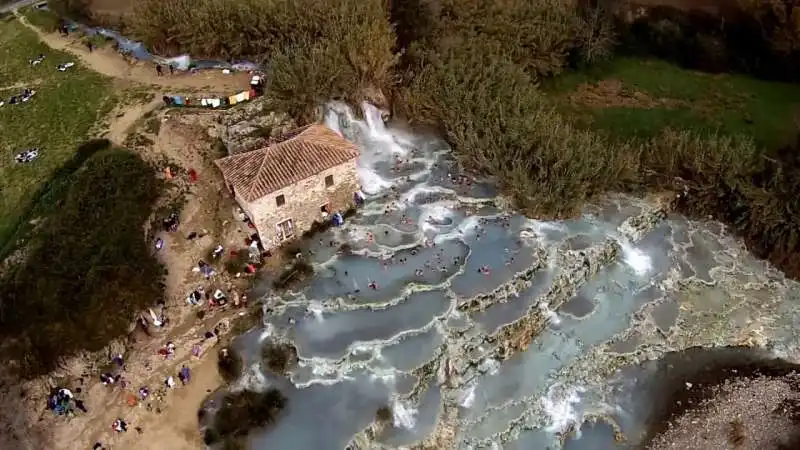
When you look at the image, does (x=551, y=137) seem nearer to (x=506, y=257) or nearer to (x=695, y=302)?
(x=506, y=257)

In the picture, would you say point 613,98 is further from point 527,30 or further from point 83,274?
point 83,274

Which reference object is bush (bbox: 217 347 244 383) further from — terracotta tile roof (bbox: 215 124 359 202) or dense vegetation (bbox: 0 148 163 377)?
terracotta tile roof (bbox: 215 124 359 202)

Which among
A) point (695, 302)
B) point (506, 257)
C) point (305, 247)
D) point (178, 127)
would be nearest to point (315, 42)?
point (178, 127)

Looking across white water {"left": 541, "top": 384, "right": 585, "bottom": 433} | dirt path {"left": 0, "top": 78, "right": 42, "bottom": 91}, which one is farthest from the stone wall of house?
dirt path {"left": 0, "top": 78, "right": 42, "bottom": 91}

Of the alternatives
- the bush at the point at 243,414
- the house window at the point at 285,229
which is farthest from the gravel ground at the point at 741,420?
the house window at the point at 285,229

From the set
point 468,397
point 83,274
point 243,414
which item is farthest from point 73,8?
point 468,397
